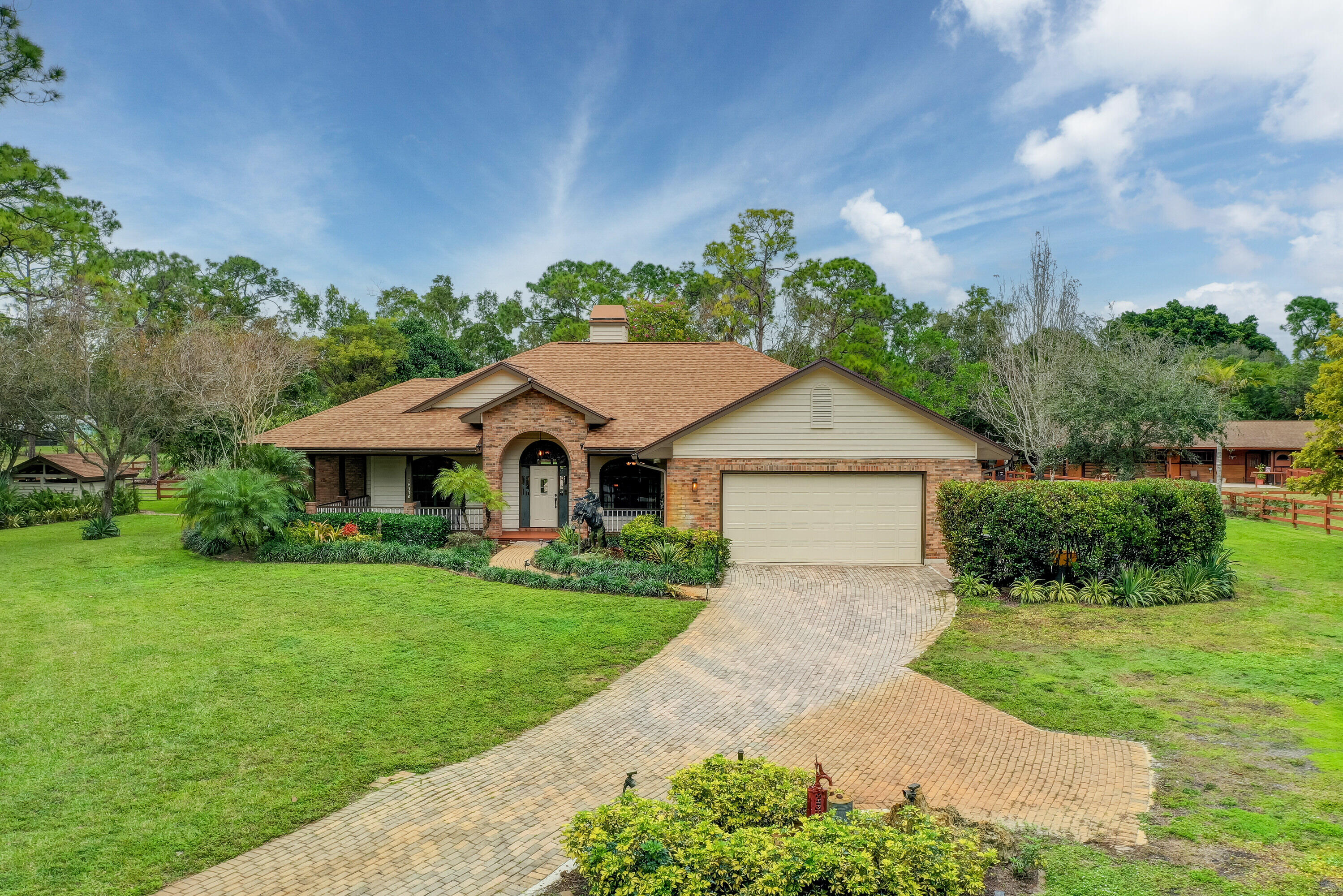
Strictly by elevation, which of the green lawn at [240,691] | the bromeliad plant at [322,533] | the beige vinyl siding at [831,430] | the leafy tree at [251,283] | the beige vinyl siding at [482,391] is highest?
the leafy tree at [251,283]

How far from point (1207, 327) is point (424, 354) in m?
70.6

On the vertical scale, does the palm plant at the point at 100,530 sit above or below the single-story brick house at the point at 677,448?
below

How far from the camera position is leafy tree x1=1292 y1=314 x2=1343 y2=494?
52.6 feet

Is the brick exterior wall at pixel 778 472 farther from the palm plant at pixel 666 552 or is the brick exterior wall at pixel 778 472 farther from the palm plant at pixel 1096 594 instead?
the palm plant at pixel 1096 594

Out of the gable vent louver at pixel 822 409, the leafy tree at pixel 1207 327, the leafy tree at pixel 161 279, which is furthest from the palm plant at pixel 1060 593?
the leafy tree at pixel 1207 327

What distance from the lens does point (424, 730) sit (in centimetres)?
703

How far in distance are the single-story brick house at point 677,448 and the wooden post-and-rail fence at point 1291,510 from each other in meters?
12.3

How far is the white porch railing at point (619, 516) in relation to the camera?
61.5ft

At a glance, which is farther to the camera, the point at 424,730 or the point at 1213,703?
the point at 1213,703

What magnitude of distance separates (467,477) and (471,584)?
166 inches

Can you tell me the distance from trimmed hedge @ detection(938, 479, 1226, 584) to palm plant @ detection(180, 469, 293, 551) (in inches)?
636

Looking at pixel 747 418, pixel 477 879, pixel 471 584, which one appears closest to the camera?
pixel 477 879

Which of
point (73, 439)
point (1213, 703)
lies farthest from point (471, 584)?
point (73, 439)

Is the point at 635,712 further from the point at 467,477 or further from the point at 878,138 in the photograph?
the point at 878,138
